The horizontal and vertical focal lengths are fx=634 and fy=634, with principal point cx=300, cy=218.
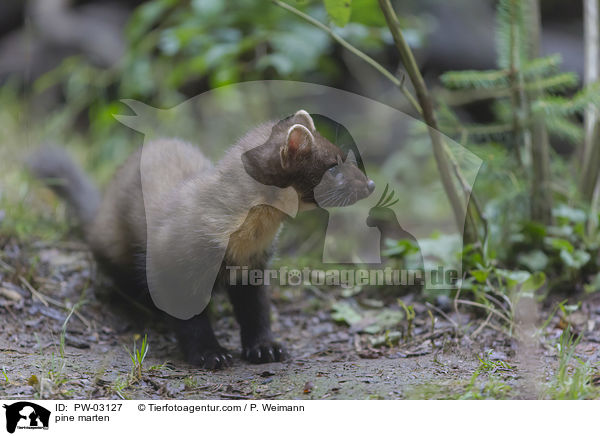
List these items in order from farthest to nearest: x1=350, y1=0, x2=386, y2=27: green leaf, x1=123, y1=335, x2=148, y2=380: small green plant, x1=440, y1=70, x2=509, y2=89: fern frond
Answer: x1=350, y1=0, x2=386, y2=27: green leaf < x1=440, y1=70, x2=509, y2=89: fern frond < x1=123, y1=335, x2=148, y2=380: small green plant

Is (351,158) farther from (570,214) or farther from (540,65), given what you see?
(570,214)

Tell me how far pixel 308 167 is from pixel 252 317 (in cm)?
84

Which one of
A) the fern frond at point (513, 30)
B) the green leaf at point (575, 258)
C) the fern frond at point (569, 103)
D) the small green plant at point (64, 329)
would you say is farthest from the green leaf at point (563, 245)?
the small green plant at point (64, 329)

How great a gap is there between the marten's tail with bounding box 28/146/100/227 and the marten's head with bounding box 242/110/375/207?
1.65m

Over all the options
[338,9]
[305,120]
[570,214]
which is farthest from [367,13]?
[570,214]

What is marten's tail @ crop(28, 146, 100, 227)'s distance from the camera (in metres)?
4.00

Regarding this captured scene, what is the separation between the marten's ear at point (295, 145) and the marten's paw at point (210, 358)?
93 centimetres

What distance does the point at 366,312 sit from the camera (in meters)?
3.48

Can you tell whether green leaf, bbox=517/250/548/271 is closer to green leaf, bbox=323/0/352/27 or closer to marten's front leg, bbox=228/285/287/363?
marten's front leg, bbox=228/285/287/363

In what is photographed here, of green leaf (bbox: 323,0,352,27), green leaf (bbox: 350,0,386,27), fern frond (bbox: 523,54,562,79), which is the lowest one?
fern frond (bbox: 523,54,562,79)
